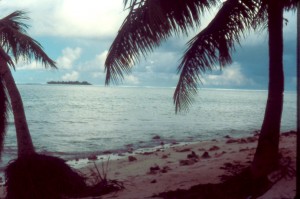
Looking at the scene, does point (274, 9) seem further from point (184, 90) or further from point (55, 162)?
point (55, 162)

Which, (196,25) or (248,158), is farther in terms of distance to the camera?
(248,158)

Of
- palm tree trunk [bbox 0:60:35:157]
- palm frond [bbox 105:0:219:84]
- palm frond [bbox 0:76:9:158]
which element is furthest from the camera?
palm frond [bbox 0:76:9:158]

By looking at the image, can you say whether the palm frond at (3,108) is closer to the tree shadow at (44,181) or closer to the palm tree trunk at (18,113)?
the palm tree trunk at (18,113)

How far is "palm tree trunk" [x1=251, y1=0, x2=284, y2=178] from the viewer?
6.61 meters

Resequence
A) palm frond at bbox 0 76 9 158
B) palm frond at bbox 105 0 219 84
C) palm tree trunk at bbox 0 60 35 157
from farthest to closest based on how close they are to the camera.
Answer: palm frond at bbox 0 76 9 158 < palm tree trunk at bbox 0 60 35 157 < palm frond at bbox 105 0 219 84

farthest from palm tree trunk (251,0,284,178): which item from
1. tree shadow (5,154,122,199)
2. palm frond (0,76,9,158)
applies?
palm frond (0,76,9,158)

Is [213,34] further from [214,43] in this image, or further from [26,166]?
[26,166]

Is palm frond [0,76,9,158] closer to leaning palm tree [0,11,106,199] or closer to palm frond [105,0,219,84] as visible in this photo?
leaning palm tree [0,11,106,199]

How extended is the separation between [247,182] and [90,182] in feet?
12.3

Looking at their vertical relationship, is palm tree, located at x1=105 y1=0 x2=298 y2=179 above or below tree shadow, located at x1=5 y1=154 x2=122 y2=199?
above

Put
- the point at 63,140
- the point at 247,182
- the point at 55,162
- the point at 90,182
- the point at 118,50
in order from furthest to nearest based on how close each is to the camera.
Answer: the point at 63,140, the point at 90,182, the point at 55,162, the point at 247,182, the point at 118,50

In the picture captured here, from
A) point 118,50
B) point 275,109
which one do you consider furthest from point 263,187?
point 118,50

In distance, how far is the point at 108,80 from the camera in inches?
251

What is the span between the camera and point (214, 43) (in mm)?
7895
